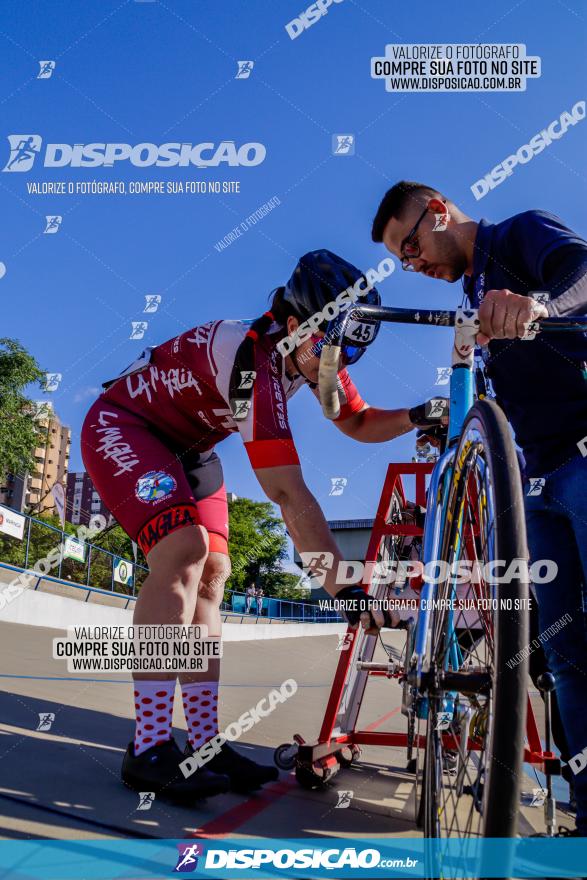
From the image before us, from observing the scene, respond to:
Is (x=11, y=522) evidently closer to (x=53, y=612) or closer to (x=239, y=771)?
(x=53, y=612)

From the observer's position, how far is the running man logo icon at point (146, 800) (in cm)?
206

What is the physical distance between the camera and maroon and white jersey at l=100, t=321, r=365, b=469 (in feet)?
7.62

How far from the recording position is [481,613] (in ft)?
5.63

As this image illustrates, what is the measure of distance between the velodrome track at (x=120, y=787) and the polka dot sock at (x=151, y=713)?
0.17 m

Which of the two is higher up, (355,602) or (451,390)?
(451,390)

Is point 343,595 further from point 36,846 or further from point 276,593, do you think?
point 276,593

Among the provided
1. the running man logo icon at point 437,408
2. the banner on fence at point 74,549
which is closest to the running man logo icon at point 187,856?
the running man logo icon at point 437,408

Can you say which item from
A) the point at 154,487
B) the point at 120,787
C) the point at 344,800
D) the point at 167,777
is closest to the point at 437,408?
the point at 154,487

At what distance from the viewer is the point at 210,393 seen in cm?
267

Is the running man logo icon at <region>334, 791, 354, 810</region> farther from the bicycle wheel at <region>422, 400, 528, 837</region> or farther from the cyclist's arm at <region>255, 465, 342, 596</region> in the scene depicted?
the cyclist's arm at <region>255, 465, 342, 596</region>

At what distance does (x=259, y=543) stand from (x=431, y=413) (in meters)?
56.2

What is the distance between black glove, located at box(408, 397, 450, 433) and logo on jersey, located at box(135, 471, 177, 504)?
97cm

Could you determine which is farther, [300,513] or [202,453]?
[202,453]

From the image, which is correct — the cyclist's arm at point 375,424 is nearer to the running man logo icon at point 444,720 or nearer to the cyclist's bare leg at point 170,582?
the cyclist's bare leg at point 170,582
